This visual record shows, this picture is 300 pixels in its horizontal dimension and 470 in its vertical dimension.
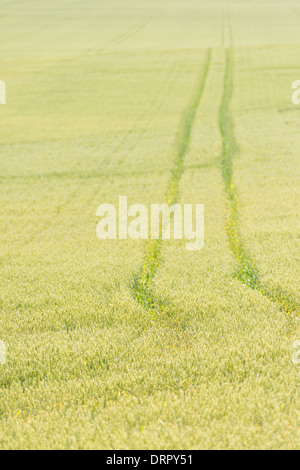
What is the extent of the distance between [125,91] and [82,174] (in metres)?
15.1

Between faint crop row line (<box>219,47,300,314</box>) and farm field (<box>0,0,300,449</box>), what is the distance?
0.04 meters

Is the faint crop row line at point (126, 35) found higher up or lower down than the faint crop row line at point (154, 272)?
higher up

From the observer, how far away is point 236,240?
30.1 ft

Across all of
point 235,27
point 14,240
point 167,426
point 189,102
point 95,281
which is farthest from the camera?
point 235,27

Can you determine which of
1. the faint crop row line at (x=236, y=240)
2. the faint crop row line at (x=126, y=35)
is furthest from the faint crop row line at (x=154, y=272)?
the faint crop row line at (x=126, y=35)

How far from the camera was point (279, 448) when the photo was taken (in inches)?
142

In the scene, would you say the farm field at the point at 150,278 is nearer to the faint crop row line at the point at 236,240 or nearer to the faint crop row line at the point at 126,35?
the faint crop row line at the point at 236,240

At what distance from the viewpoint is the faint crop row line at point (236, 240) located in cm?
647

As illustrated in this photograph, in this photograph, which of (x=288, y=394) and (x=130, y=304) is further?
(x=130, y=304)

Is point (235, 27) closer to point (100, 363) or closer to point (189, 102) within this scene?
point (189, 102)

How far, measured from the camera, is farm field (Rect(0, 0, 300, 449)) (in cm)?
405

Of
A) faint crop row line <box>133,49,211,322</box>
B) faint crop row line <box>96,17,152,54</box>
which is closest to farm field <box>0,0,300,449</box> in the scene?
faint crop row line <box>133,49,211,322</box>

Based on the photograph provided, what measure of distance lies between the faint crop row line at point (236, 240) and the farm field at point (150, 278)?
4cm
